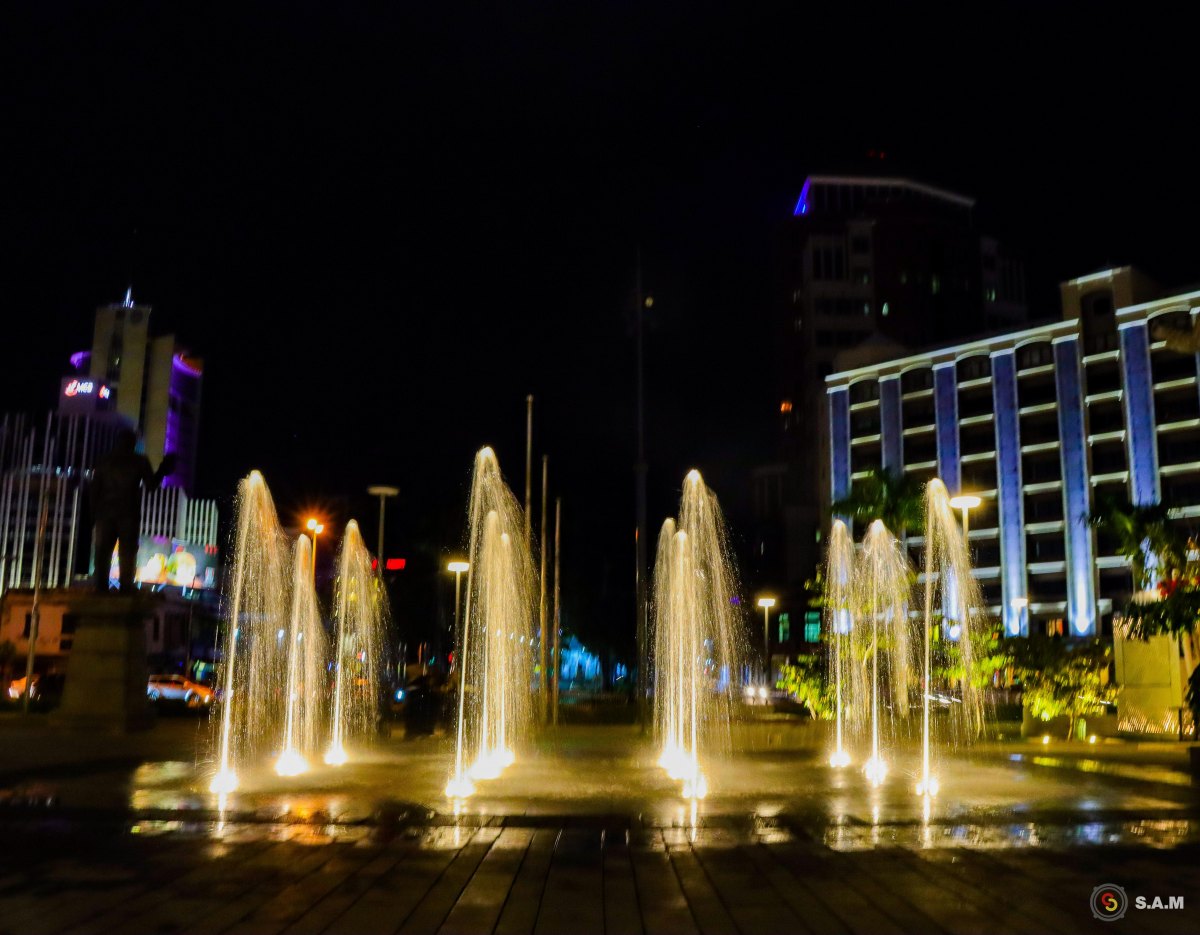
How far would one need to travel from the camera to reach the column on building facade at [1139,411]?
70.1m

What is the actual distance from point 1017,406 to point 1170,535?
5369 cm

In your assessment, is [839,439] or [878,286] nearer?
[839,439]

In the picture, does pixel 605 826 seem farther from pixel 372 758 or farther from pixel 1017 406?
pixel 1017 406

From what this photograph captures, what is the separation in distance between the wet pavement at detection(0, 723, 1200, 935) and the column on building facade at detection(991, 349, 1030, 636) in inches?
2480

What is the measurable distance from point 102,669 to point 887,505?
37.4 m

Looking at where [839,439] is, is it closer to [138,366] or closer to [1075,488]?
[1075,488]

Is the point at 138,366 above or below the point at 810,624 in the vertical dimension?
above

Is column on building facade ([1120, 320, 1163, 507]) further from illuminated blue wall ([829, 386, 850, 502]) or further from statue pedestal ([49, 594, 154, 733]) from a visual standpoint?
statue pedestal ([49, 594, 154, 733])

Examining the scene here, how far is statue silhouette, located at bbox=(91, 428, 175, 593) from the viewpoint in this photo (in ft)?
74.0

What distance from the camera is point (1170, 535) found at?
89.8ft

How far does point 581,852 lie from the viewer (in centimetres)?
956

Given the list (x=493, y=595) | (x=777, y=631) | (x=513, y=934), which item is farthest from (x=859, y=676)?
(x=777, y=631)

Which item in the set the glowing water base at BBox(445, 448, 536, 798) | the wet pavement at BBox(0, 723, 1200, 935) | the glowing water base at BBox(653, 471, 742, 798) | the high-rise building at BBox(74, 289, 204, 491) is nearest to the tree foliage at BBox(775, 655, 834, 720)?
the glowing water base at BBox(653, 471, 742, 798)

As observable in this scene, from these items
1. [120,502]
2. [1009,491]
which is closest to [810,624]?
[1009,491]
